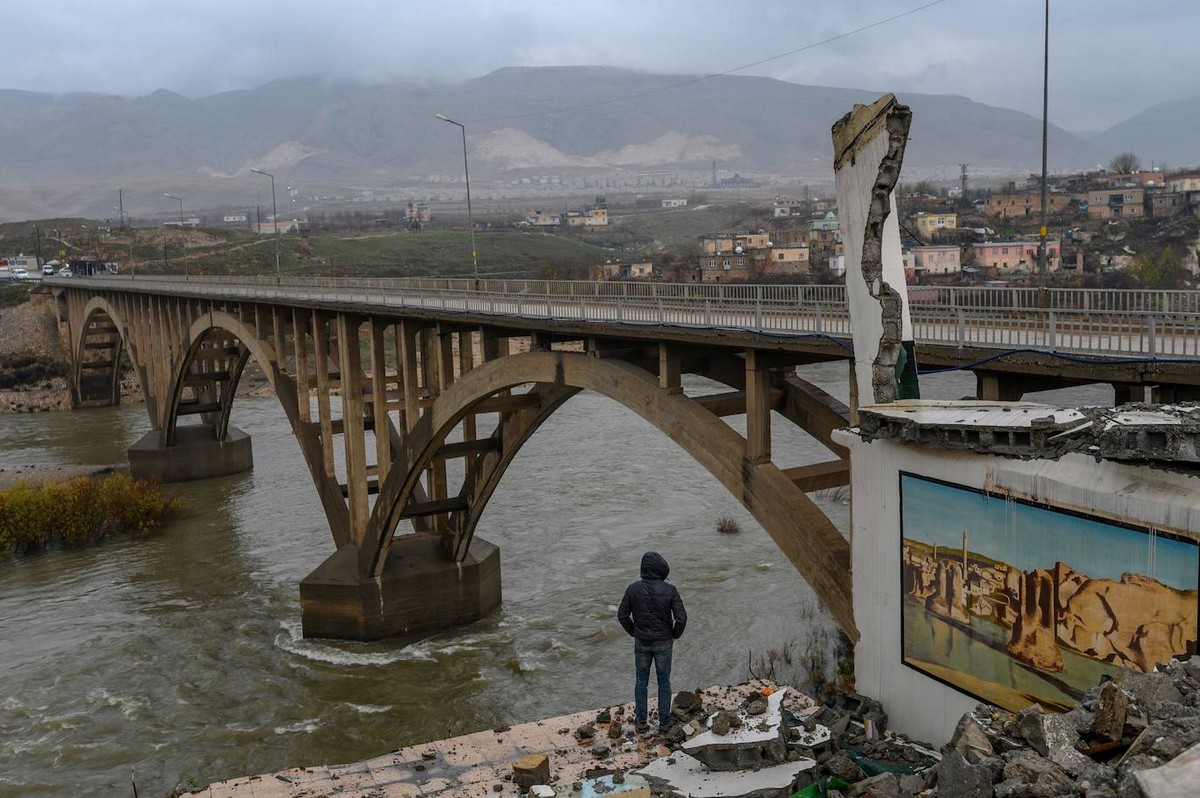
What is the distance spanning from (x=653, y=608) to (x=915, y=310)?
4.41 metres

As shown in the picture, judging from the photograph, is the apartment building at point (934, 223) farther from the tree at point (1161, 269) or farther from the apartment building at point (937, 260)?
the apartment building at point (937, 260)

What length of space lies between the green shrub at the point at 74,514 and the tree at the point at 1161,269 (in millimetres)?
34650

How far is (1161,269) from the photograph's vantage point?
4503cm

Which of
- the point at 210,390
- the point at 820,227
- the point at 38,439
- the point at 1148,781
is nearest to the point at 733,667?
the point at 1148,781

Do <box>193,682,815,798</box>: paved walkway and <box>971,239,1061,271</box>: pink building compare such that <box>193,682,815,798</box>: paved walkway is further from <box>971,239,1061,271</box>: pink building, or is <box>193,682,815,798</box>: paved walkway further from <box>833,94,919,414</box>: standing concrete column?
<box>971,239,1061,271</box>: pink building

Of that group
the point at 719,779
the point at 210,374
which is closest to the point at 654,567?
the point at 719,779

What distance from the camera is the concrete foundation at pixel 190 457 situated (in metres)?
43.8

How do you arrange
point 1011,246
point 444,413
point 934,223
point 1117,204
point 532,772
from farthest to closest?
point 1117,204 → point 934,223 → point 1011,246 → point 444,413 → point 532,772

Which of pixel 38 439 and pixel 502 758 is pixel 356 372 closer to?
pixel 502 758

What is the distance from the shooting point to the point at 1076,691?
8070mm

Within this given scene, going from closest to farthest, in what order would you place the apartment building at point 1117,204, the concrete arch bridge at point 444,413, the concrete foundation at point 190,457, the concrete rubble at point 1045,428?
the concrete rubble at point 1045,428 < the concrete arch bridge at point 444,413 < the concrete foundation at point 190,457 < the apartment building at point 1117,204

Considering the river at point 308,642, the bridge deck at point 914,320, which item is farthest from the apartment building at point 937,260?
the bridge deck at point 914,320

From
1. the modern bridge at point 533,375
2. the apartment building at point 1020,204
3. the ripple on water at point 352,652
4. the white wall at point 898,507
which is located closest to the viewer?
the white wall at point 898,507

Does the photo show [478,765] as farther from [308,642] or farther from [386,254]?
[386,254]
